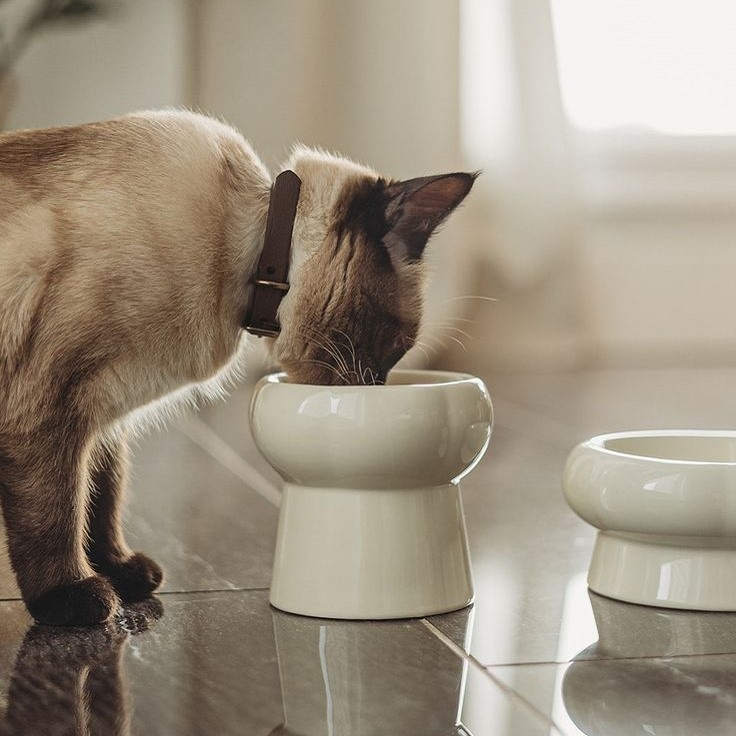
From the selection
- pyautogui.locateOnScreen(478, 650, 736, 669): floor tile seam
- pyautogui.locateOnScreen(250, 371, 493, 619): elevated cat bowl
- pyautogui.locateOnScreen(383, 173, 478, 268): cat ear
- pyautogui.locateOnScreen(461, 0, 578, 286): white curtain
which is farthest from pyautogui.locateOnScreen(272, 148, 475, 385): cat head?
pyautogui.locateOnScreen(461, 0, 578, 286): white curtain

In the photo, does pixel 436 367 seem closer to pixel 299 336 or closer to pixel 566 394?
pixel 566 394

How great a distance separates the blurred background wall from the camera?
3311 mm

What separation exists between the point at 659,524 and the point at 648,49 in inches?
112

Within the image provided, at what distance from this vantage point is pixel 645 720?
29.4 inches

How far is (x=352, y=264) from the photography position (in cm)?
117

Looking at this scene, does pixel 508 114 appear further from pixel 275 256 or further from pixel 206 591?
pixel 206 591

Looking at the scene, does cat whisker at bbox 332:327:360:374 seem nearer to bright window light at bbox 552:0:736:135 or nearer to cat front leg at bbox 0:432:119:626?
cat front leg at bbox 0:432:119:626

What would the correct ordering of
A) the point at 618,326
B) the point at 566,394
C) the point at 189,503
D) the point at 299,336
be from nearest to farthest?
the point at 299,336, the point at 189,503, the point at 566,394, the point at 618,326

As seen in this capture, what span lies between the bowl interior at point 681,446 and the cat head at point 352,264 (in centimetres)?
26

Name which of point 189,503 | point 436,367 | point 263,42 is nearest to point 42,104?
point 263,42

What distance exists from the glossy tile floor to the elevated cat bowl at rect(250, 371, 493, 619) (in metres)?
0.03

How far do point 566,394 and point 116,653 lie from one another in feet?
6.75

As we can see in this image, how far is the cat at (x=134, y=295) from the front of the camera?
1.01 metres

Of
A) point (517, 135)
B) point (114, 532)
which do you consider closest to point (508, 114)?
point (517, 135)
